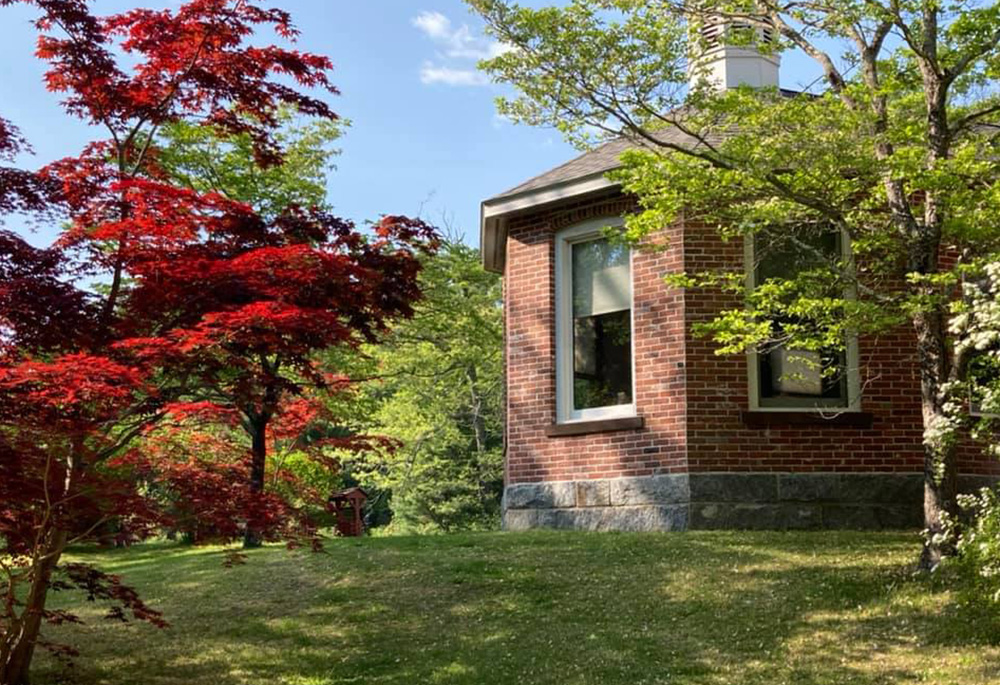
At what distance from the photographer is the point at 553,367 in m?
11.7

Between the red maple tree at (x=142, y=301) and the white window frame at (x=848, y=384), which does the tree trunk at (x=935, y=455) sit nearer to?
the white window frame at (x=848, y=384)

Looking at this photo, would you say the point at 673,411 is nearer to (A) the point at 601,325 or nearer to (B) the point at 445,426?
(A) the point at 601,325

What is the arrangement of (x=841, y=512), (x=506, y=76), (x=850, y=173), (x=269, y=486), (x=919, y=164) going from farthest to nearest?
(x=269, y=486)
(x=841, y=512)
(x=850, y=173)
(x=506, y=76)
(x=919, y=164)

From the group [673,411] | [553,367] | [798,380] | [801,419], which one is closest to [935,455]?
[801,419]

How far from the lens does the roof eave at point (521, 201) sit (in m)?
11.1

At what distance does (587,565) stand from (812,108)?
4.37m

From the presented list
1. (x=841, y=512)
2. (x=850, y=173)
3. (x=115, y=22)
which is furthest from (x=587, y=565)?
(x=115, y=22)

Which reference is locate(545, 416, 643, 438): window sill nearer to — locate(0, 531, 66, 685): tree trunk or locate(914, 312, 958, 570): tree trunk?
locate(914, 312, 958, 570): tree trunk

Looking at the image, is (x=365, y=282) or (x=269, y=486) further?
(x=269, y=486)

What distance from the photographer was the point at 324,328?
6.65 metres

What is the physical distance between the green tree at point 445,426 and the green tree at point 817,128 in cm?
1537

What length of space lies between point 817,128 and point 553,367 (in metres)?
4.67

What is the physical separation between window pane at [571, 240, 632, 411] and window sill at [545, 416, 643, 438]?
341 millimetres

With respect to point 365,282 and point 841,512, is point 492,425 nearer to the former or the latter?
point 841,512
